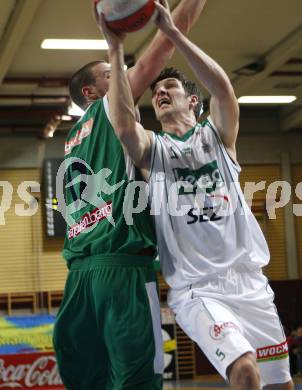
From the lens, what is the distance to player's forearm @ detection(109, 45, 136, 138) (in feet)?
14.5

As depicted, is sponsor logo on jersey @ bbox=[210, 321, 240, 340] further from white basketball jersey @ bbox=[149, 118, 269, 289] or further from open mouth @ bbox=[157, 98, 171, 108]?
open mouth @ bbox=[157, 98, 171, 108]

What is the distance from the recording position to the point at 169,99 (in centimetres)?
500

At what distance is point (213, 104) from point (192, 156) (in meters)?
0.33

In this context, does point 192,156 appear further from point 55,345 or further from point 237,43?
point 237,43

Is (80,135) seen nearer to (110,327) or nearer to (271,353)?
(110,327)

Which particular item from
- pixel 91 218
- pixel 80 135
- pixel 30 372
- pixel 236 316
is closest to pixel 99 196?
pixel 91 218

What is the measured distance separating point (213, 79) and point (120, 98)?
55cm

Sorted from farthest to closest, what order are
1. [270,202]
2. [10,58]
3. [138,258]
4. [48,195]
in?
[270,202] → [48,195] → [10,58] → [138,258]

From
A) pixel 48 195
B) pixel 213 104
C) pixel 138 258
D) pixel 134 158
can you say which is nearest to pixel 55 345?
pixel 138 258

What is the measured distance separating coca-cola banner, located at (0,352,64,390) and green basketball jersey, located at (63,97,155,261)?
755 centimetres

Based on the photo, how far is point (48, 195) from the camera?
17172mm

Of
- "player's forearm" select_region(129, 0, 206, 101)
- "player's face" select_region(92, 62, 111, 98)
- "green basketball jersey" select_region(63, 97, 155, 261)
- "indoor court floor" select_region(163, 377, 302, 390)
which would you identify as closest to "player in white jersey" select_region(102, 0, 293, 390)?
"green basketball jersey" select_region(63, 97, 155, 261)

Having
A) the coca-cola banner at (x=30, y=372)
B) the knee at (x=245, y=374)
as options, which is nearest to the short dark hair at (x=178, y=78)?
the knee at (x=245, y=374)

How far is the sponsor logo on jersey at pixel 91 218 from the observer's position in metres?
4.59
